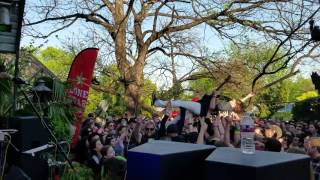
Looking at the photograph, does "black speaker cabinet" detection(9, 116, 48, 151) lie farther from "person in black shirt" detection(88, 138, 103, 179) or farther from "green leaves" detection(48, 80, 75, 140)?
"person in black shirt" detection(88, 138, 103, 179)

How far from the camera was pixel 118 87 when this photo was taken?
21.6 m

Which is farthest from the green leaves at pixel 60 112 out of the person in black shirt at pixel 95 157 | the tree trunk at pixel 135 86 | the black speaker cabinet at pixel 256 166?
the tree trunk at pixel 135 86

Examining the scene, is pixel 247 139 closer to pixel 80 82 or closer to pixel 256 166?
pixel 256 166

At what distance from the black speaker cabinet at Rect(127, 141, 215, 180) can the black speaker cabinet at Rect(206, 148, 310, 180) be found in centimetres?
A: 17

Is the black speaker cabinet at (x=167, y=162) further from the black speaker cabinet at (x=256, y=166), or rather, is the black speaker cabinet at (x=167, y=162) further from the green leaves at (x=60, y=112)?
the green leaves at (x=60, y=112)

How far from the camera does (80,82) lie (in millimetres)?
6668

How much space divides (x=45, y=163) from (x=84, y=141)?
235cm

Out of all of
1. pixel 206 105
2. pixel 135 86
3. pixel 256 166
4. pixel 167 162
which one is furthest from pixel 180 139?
pixel 135 86

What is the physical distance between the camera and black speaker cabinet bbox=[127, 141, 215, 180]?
2.16 meters

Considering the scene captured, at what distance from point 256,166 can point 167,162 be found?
0.49m

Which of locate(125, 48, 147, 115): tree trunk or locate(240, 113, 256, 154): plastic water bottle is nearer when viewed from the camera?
locate(240, 113, 256, 154): plastic water bottle

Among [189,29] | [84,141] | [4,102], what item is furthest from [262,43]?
[4,102]

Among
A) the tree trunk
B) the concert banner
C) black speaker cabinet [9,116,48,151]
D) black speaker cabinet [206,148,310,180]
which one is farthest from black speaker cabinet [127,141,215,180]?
the tree trunk

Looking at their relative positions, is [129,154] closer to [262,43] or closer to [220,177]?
[220,177]
